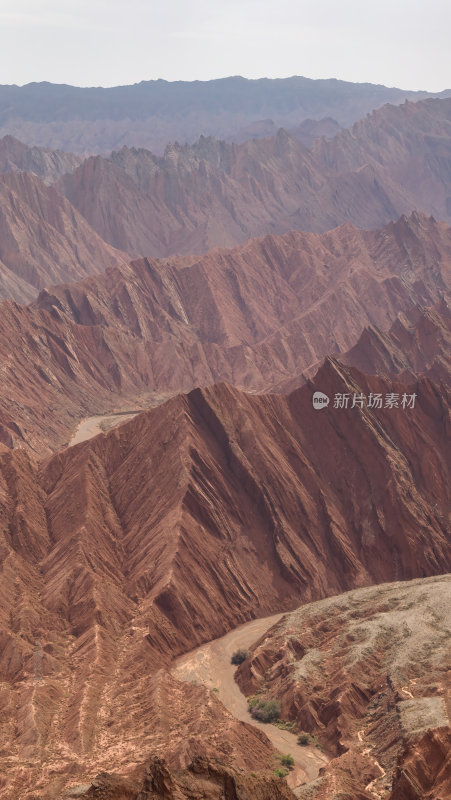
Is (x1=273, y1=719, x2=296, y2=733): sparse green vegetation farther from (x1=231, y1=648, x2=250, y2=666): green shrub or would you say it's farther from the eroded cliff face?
the eroded cliff face

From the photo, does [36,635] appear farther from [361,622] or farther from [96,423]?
[96,423]

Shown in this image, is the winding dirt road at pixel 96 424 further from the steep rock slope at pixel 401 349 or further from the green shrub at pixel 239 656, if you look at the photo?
the green shrub at pixel 239 656

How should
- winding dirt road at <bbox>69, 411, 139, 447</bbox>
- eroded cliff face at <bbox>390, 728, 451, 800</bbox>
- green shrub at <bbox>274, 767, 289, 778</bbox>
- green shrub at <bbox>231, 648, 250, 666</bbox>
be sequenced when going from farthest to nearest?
1. winding dirt road at <bbox>69, 411, 139, 447</bbox>
2. green shrub at <bbox>231, 648, 250, 666</bbox>
3. green shrub at <bbox>274, 767, 289, 778</bbox>
4. eroded cliff face at <bbox>390, 728, 451, 800</bbox>

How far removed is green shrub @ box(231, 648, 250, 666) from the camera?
3204 inches

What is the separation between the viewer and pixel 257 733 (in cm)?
6650

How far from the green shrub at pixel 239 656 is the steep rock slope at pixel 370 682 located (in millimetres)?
1193

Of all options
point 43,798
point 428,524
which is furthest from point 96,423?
point 43,798

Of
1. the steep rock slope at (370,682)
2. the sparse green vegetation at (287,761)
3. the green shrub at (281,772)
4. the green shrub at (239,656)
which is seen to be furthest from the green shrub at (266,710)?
the green shrub at (239,656)

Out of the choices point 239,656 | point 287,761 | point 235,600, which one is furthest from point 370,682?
point 235,600

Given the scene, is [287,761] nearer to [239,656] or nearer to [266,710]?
[266,710]

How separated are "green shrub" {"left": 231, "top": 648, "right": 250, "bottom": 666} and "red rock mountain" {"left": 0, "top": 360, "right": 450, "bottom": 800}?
4.04 meters

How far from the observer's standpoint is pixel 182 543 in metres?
90.7

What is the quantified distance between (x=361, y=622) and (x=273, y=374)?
4555 inches

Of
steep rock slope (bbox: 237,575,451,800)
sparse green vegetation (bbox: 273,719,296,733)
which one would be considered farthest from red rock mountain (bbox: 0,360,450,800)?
steep rock slope (bbox: 237,575,451,800)
